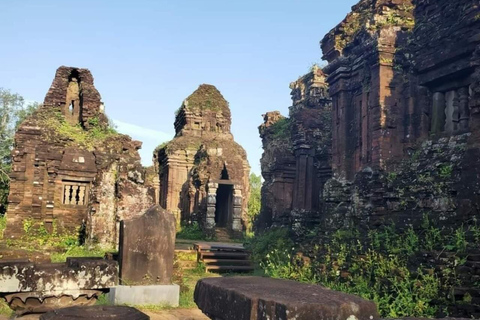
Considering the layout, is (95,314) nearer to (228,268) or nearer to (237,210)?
(228,268)

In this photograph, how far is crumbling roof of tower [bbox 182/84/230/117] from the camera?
2902 cm

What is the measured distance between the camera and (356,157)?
14.5 meters

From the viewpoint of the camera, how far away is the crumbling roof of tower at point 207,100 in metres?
29.0

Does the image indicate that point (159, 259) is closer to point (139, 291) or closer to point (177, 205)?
point (139, 291)

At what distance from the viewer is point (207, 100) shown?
29.3 meters

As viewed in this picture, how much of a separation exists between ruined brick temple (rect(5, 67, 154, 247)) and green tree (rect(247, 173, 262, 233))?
462 inches

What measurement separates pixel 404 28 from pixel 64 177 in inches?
517

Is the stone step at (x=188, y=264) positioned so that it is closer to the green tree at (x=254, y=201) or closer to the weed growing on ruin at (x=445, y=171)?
the weed growing on ruin at (x=445, y=171)

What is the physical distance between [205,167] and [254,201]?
24.0m

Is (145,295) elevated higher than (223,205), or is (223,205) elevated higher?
(223,205)

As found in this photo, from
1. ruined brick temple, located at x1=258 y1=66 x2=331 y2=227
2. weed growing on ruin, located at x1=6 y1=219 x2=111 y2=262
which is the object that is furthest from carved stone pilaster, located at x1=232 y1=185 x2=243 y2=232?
weed growing on ruin, located at x1=6 y1=219 x2=111 y2=262

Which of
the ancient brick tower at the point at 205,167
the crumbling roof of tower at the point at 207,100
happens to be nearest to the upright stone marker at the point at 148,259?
the ancient brick tower at the point at 205,167

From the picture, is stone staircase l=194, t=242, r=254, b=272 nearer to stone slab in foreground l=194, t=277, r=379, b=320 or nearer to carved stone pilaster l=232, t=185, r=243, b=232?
carved stone pilaster l=232, t=185, r=243, b=232

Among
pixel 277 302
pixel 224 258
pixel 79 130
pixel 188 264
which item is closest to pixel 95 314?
pixel 277 302
